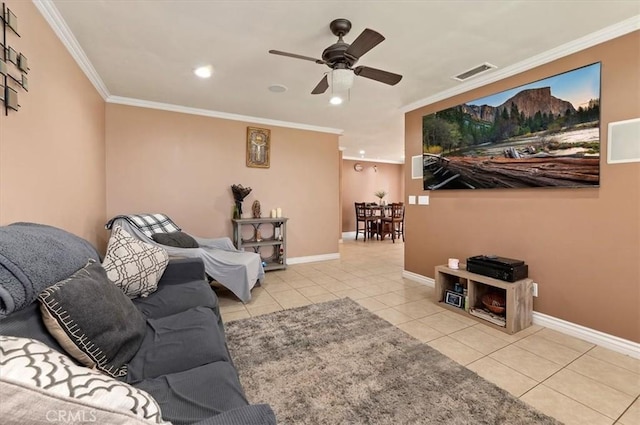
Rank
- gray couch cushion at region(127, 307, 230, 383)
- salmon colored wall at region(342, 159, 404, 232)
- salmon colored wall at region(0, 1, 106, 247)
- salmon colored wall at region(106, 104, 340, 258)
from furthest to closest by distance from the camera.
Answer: salmon colored wall at region(342, 159, 404, 232) < salmon colored wall at region(106, 104, 340, 258) < salmon colored wall at region(0, 1, 106, 247) < gray couch cushion at region(127, 307, 230, 383)

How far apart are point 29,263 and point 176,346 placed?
0.66m

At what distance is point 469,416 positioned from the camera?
1513mm

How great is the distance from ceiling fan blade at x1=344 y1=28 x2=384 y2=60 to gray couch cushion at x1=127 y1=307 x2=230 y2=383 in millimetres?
1931

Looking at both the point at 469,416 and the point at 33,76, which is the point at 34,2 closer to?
the point at 33,76

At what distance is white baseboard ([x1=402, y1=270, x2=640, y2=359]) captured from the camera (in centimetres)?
212

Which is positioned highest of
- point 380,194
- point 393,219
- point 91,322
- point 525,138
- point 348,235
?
point 525,138

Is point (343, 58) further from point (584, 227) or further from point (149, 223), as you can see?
point (149, 223)

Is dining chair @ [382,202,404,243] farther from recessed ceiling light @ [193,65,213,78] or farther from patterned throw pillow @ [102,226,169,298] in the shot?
patterned throw pillow @ [102,226,169,298]

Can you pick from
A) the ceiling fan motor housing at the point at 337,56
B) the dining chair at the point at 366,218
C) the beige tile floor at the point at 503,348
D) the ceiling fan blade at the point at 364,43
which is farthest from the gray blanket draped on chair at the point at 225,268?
the dining chair at the point at 366,218

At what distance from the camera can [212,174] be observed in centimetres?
429

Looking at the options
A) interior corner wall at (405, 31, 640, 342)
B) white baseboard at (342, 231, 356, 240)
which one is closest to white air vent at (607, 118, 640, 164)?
interior corner wall at (405, 31, 640, 342)

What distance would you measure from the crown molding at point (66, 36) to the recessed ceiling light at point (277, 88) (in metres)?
1.74

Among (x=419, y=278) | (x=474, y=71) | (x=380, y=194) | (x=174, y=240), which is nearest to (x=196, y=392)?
(x=174, y=240)

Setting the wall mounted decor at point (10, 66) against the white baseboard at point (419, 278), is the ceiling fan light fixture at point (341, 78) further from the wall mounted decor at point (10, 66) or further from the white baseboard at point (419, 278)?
the white baseboard at point (419, 278)
